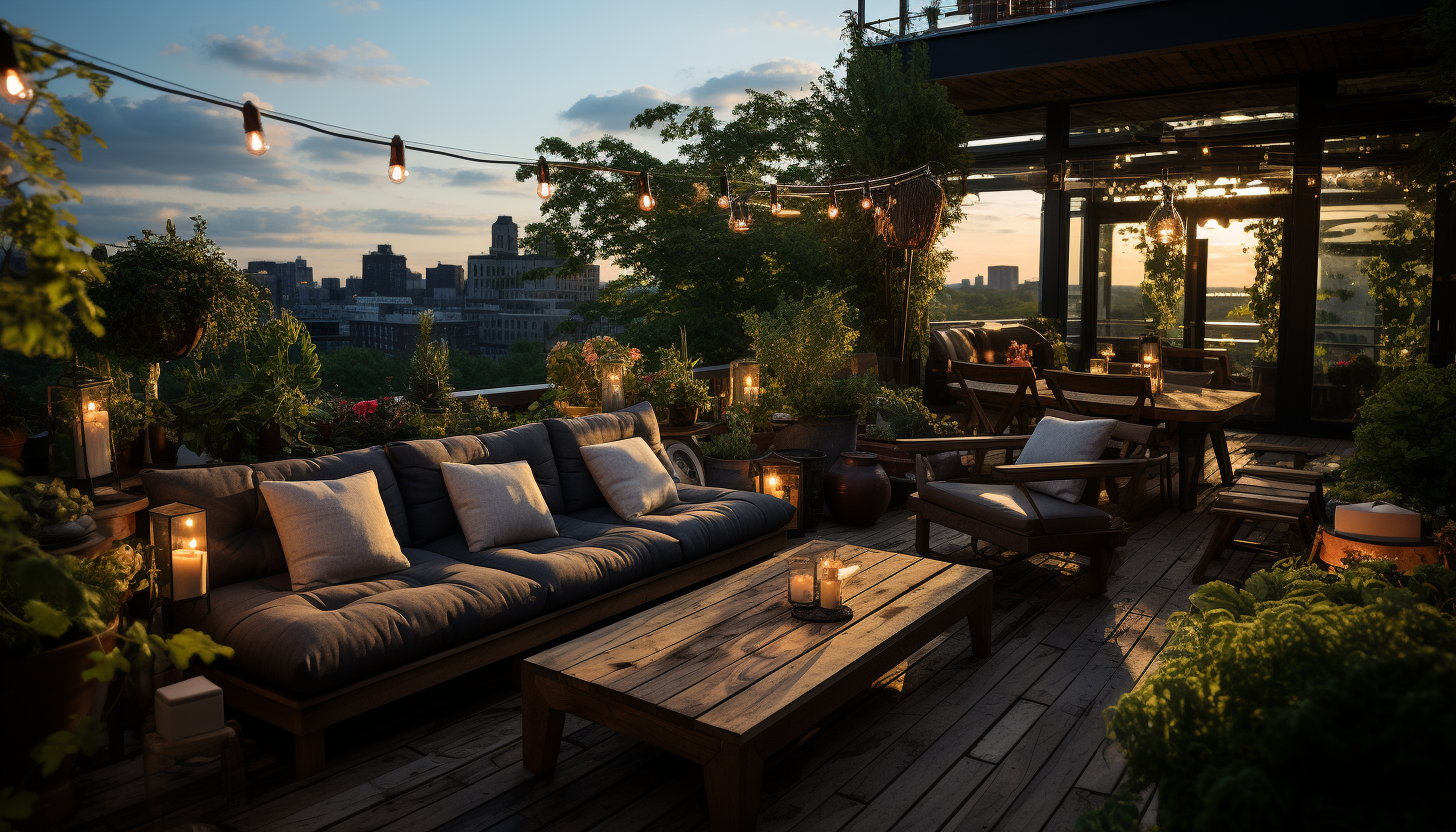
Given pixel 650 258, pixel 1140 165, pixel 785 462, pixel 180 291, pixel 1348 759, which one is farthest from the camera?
pixel 650 258

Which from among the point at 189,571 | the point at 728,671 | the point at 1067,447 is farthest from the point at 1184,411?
the point at 189,571

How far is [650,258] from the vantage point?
12.4m

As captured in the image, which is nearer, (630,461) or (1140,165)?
(630,461)

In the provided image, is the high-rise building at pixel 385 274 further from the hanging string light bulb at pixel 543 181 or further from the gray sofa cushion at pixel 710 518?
the gray sofa cushion at pixel 710 518

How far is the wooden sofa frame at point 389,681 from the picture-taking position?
2.60 meters

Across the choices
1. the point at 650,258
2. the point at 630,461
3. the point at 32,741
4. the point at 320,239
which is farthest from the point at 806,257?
the point at 32,741

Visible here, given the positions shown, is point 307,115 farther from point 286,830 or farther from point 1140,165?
point 1140,165

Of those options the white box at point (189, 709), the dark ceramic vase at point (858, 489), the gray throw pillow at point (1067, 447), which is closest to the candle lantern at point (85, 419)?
the white box at point (189, 709)

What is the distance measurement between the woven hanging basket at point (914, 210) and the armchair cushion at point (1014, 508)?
300 centimetres

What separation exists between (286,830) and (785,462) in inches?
133

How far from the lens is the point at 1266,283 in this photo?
9.38 m

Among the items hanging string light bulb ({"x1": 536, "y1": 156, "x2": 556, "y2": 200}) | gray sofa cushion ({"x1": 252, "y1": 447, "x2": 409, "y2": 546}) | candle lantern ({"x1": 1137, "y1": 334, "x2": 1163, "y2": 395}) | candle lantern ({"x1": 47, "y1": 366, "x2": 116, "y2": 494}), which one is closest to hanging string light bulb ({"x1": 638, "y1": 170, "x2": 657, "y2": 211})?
hanging string light bulb ({"x1": 536, "y1": 156, "x2": 556, "y2": 200})

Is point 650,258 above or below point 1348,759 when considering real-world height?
above

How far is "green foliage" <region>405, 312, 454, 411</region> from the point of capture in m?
4.67
